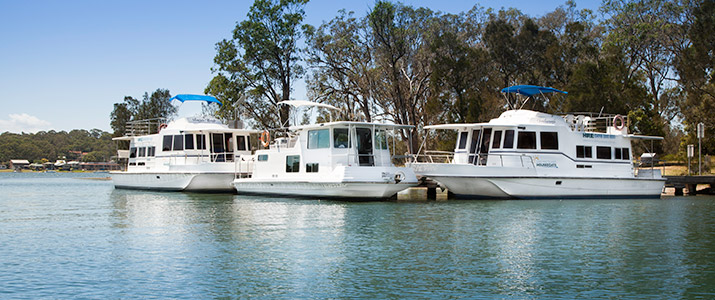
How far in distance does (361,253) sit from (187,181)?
19.4 metres

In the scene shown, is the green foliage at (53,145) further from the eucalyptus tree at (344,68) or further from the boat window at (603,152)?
the boat window at (603,152)

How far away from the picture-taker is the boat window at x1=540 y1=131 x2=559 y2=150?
25906 millimetres

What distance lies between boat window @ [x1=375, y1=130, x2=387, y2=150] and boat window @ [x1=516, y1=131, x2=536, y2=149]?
5.17 meters

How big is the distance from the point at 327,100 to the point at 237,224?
1092 inches

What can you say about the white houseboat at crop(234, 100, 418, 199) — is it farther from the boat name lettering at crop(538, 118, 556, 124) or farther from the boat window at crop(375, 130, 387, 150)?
the boat name lettering at crop(538, 118, 556, 124)

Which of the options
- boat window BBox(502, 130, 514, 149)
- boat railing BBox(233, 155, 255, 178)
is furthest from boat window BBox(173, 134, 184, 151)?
boat window BBox(502, 130, 514, 149)

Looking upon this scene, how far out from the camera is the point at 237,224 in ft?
61.1

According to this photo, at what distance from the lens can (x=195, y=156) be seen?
3234 cm

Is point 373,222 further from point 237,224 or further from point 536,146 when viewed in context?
point 536,146

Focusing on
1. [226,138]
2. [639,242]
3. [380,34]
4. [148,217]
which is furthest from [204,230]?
[380,34]

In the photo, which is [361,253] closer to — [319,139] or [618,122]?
[319,139]

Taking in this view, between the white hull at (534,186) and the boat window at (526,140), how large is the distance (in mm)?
1284

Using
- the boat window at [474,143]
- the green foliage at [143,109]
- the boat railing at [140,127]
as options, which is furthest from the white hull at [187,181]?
the green foliage at [143,109]

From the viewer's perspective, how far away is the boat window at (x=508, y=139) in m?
25.6
